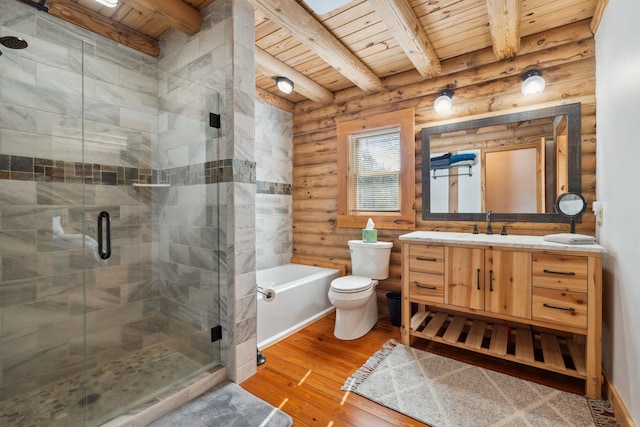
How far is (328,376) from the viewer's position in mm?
1894

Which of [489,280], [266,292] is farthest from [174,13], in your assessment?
[489,280]

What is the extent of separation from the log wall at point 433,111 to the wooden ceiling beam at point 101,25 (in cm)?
171

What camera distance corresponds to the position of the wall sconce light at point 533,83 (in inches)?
84.0

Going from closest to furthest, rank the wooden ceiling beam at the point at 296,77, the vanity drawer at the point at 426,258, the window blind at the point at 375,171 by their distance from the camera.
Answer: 1. the vanity drawer at the point at 426,258
2. the wooden ceiling beam at the point at 296,77
3. the window blind at the point at 375,171

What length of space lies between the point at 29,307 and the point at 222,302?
1.16 metres

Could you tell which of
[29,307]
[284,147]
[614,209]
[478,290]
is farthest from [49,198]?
[614,209]

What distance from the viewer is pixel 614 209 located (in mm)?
1607

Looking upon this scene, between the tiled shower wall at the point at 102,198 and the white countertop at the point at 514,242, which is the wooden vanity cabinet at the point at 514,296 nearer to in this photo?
the white countertop at the point at 514,242

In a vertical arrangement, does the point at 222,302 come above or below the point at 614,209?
below

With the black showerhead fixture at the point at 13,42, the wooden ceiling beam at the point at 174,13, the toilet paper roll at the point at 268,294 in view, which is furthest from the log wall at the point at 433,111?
the black showerhead fixture at the point at 13,42

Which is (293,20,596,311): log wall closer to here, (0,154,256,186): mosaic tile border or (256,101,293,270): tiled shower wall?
(256,101,293,270): tiled shower wall

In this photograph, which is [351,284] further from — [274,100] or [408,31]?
[274,100]

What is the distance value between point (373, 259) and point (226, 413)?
1.75 m

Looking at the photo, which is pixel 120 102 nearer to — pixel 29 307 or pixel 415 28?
pixel 29 307
